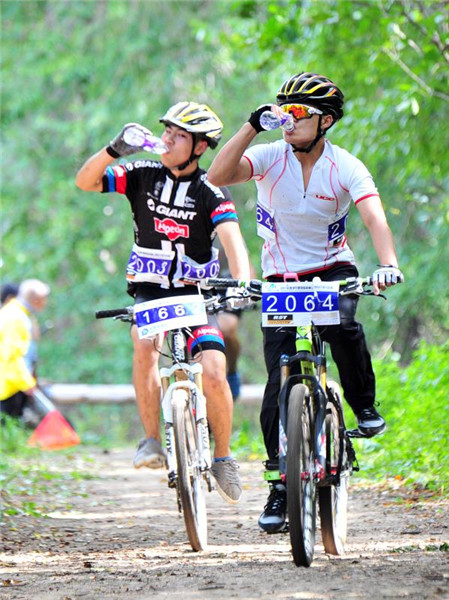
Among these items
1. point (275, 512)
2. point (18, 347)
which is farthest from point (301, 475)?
point (18, 347)

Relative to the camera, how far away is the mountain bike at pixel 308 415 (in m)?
5.27

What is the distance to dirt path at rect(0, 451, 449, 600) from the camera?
4895 mm

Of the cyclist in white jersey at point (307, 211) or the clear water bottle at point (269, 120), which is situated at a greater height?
the clear water bottle at point (269, 120)

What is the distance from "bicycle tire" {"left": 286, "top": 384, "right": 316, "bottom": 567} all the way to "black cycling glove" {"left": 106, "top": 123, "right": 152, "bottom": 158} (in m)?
1.71

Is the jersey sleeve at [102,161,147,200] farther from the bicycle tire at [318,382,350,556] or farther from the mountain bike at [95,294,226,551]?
the bicycle tire at [318,382,350,556]

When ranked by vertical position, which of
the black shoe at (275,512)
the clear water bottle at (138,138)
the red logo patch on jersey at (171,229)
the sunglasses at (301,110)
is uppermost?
the sunglasses at (301,110)

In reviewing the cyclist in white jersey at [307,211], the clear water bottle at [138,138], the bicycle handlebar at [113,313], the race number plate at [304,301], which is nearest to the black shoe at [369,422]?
the cyclist in white jersey at [307,211]

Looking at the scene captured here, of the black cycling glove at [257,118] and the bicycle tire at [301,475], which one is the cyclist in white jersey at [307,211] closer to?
the black cycling glove at [257,118]

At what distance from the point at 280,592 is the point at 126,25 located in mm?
17798

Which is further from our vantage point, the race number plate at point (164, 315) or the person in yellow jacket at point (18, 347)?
the person in yellow jacket at point (18, 347)

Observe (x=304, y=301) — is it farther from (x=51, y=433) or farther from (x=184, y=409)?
(x=51, y=433)

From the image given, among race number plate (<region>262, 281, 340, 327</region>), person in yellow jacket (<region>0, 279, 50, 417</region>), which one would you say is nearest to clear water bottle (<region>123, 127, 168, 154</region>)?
race number plate (<region>262, 281, 340, 327</region>)

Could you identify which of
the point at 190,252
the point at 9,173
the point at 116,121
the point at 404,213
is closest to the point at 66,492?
the point at 190,252

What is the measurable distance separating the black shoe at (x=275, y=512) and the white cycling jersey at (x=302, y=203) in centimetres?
109
